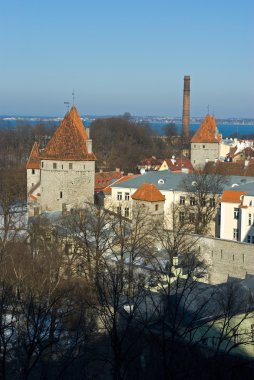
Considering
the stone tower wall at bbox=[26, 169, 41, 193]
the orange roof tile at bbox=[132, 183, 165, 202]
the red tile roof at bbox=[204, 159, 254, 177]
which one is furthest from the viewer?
the red tile roof at bbox=[204, 159, 254, 177]

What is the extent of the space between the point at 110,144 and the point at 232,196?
57016 mm

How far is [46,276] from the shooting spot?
1936cm

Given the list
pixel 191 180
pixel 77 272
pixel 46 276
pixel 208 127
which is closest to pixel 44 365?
pixel 46 276

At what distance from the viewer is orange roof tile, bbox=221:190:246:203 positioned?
29438 mm

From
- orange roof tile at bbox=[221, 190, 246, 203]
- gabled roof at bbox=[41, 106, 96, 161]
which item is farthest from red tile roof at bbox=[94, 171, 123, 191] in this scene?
orange roof tile at bbox=[221, 190, 246, 203]

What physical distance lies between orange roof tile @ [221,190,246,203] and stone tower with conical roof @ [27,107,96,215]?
23.9 ft

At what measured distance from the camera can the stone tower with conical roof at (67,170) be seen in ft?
104

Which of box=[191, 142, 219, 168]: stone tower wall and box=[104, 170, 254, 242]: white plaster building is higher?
box=[191, 142, 219, 168]: stone tower wall

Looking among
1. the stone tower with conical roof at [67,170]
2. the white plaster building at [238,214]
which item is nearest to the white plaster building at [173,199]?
the white plaster building at [238,214]

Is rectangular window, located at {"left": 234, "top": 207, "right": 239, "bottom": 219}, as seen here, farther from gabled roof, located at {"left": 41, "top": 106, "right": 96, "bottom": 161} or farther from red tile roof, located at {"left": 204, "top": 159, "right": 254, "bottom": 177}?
red tile roof, located at {"left": 204, "top": 159, "right": 254, "bottom": 177}

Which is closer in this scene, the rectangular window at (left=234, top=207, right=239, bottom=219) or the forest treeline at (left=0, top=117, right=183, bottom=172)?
the rectangular window at (left=234, top=207, right=239, bottom=219)

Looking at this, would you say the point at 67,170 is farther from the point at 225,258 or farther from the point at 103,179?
the point at 103,179

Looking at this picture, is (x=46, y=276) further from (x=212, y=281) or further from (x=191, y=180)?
(x=191, y=180)

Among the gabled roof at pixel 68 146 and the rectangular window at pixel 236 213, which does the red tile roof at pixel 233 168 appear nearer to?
the rectangular window at pixel 236 213
